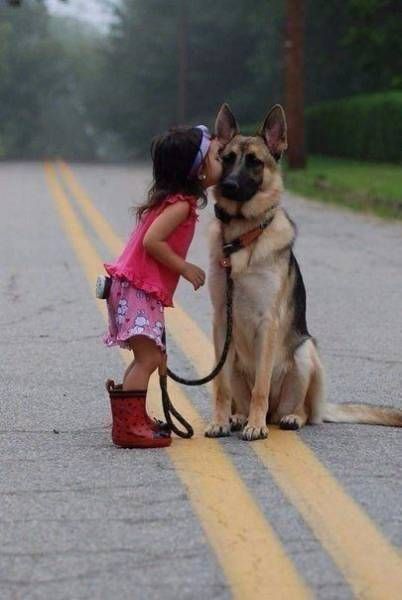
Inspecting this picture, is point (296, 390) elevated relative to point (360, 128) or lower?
elevated

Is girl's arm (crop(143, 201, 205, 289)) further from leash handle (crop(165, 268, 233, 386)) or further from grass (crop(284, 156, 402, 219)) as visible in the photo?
grass (crop(284, 156, 402, 219))

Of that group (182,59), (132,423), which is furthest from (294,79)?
(132,423)

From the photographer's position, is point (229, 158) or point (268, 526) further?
point (229, 158)

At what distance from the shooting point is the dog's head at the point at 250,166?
6652 millimetres

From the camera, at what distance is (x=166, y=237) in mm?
6473

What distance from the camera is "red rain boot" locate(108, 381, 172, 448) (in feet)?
21.0

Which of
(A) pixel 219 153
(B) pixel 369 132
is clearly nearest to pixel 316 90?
(B) pixel 369 132

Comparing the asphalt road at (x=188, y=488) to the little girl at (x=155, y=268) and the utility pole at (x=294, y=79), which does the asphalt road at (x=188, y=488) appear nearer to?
the little girl at (x=155, y=268)

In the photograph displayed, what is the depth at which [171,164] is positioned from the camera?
21.3 ft

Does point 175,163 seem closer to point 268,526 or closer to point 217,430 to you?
point 217,430

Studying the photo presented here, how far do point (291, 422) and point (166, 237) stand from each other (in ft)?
3.50

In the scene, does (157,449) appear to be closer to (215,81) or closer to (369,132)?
(369,132)

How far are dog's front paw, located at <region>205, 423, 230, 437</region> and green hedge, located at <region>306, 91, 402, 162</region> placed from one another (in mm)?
33021

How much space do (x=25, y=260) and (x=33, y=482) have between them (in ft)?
32.2
